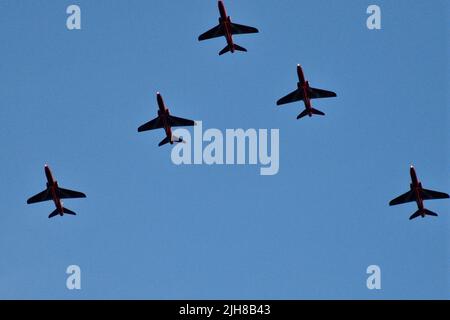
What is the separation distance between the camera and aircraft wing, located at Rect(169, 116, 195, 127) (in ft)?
252

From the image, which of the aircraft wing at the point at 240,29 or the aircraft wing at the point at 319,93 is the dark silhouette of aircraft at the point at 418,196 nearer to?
the aircraft wing at the point at 319,93

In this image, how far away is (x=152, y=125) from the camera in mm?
78625

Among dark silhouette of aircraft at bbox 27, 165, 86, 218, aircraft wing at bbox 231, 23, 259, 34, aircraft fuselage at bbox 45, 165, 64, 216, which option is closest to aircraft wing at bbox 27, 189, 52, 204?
dark silhouette of aircraft at bbox 27, 165, 86, 218

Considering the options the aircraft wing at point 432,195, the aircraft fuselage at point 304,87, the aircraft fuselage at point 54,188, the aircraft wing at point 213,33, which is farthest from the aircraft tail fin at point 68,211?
the aircraft wing at point 432,195

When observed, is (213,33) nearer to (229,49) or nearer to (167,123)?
(229,49)

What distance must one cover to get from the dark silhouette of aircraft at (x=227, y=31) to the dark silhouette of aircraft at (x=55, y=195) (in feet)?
68.8

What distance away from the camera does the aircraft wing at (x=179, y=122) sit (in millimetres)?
76750

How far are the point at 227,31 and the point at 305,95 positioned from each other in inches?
411

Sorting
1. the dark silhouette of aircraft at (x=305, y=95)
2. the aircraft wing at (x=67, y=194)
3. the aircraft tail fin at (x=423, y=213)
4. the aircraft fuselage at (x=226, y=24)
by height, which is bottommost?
the aircraft tail fin at (x=423, y=213)
